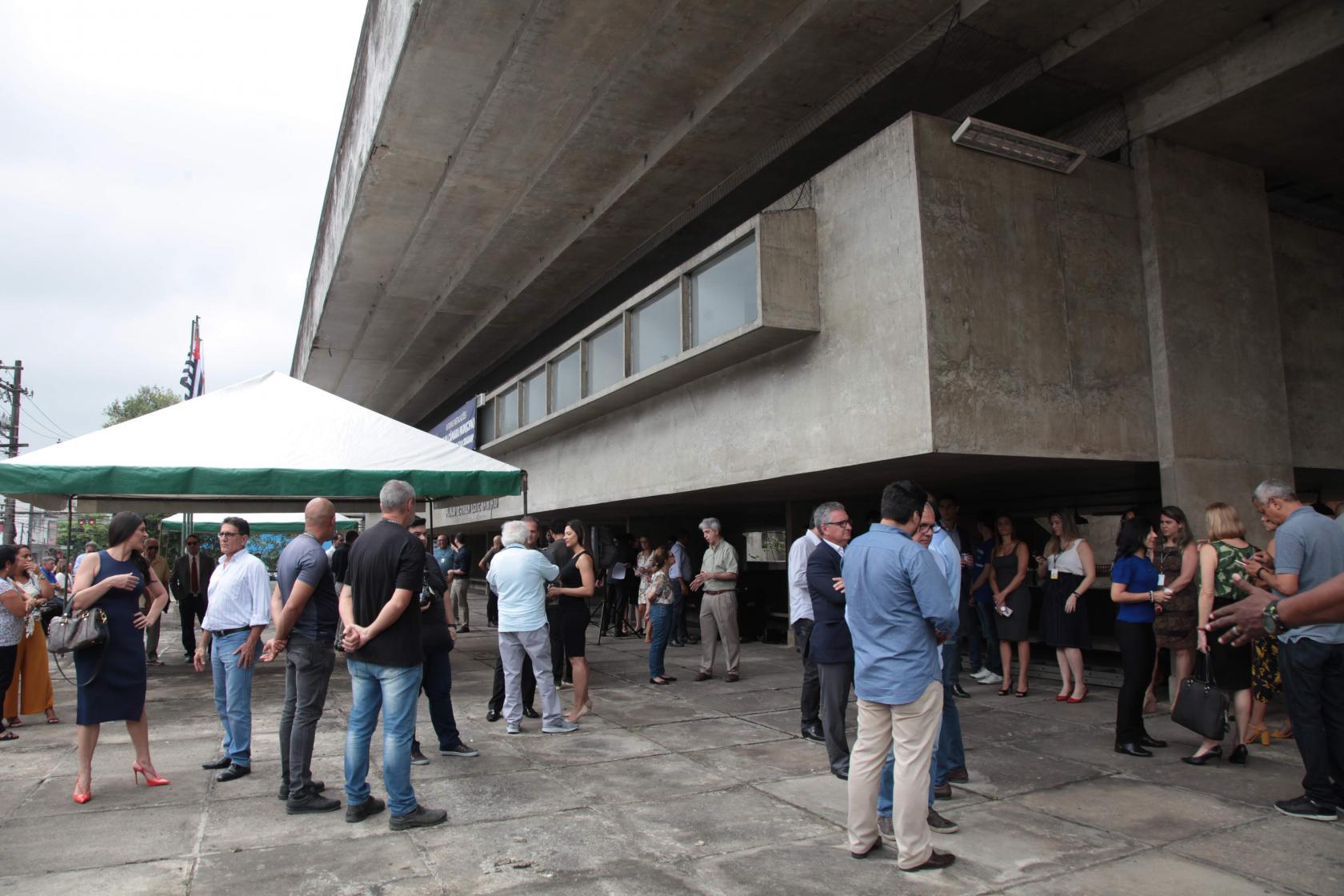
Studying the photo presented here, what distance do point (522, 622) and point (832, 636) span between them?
103 inches

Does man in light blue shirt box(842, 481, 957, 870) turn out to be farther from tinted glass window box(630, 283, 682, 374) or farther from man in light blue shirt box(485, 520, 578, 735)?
tinted glass window box(630, 283, 682, 374)

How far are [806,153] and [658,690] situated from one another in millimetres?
7158

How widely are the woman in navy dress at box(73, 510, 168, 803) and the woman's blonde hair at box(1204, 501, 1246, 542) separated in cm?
724

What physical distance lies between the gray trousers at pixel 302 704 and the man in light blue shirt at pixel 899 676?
10.2ft

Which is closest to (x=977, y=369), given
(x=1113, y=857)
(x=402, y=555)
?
(x=1113, y=857)

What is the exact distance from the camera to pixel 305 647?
536cm

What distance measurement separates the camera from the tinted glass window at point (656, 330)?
36.7 ft

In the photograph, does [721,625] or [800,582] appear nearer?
[800,582]

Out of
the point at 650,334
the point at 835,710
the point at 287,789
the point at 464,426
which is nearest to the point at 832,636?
the point at 835,710

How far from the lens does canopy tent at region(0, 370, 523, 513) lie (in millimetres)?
9125

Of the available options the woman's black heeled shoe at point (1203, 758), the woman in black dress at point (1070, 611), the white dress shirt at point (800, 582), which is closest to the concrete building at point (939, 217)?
the woman in black dress at point (1070, 611)

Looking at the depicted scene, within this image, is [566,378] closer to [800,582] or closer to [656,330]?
[656,330]

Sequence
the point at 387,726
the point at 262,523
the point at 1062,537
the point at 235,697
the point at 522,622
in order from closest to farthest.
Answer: the point at 387,726
the point at 235,697
the point at 522,622
the point at 1062,537
the point at 262,523

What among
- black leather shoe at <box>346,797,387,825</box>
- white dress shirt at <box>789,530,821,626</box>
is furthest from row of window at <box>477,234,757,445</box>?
black leather shoe at <box>346,797,387,825</box>
